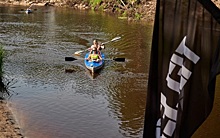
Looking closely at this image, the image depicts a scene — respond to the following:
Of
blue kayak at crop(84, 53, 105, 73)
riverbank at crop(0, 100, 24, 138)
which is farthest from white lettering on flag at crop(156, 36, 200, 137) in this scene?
blue kayak at crop(84, 53, 105, 73)

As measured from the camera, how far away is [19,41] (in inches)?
1046

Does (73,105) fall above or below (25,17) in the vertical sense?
below

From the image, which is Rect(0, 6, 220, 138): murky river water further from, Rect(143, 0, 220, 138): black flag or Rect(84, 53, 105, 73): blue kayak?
Rect(143, 0, 220, 138): black flag

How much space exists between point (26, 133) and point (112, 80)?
7142 millimetres

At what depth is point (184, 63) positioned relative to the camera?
3.82m

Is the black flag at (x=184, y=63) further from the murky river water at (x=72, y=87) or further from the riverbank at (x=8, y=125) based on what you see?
the murky river water at (x=72, y=87)

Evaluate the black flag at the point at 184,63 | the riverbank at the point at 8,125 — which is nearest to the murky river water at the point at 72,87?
the riverbank at the point at 8,125

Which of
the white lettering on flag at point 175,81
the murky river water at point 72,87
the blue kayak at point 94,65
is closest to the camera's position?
the white lettering on flag at point 175,81

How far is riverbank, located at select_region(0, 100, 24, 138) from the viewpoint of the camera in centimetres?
1027

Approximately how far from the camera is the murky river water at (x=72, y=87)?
39.6 feet

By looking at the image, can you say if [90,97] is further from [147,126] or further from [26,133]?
[147,126]

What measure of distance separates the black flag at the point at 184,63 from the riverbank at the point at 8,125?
23.3 ft

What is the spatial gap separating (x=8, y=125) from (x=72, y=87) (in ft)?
17.9

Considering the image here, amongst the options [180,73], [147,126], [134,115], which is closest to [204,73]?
[180,73]
